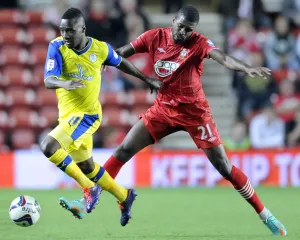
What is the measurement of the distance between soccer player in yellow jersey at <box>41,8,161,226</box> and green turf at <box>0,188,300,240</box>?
39 centimetres

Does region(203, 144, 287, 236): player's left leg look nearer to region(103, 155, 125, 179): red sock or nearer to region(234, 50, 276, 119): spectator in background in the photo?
region(103, 155, 125, 179): red sock

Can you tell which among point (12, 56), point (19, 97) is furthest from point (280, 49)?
point (12, 56)

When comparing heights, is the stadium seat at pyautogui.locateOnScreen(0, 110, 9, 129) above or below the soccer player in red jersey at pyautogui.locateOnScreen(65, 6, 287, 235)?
below

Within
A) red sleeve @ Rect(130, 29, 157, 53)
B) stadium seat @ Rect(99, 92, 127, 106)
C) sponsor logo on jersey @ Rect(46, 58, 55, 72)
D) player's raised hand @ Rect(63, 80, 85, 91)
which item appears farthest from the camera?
stadium seat @ Rect(99, 92, 127, 106)

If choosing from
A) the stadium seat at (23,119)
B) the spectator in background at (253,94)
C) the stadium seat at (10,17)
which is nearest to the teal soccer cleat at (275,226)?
the spectator in background at (253,94)

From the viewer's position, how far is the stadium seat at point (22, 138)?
48.2 feet

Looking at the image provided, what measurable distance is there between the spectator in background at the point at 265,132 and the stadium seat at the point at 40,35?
410cm

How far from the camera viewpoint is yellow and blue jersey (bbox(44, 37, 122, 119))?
812cm

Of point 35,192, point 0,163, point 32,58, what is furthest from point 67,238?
point 32,58

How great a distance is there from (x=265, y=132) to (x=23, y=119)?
4.09 meters

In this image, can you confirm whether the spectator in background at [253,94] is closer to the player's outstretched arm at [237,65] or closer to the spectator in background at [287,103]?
the spectator in background at [287,103]

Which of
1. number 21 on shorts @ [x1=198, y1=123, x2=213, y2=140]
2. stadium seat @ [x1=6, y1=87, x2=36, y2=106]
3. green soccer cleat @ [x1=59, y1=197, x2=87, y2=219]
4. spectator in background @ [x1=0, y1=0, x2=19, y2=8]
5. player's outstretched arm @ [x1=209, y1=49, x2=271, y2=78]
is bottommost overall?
stadium seat @ [x1=6, y1=87, x2=36, y2=106]

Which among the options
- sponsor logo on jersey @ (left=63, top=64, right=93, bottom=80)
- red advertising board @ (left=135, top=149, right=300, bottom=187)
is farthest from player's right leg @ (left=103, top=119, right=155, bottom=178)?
red advertising board @ (left=135, top=149, right=300, bottom=187)

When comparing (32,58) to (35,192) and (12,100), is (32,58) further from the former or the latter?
(35,192)
